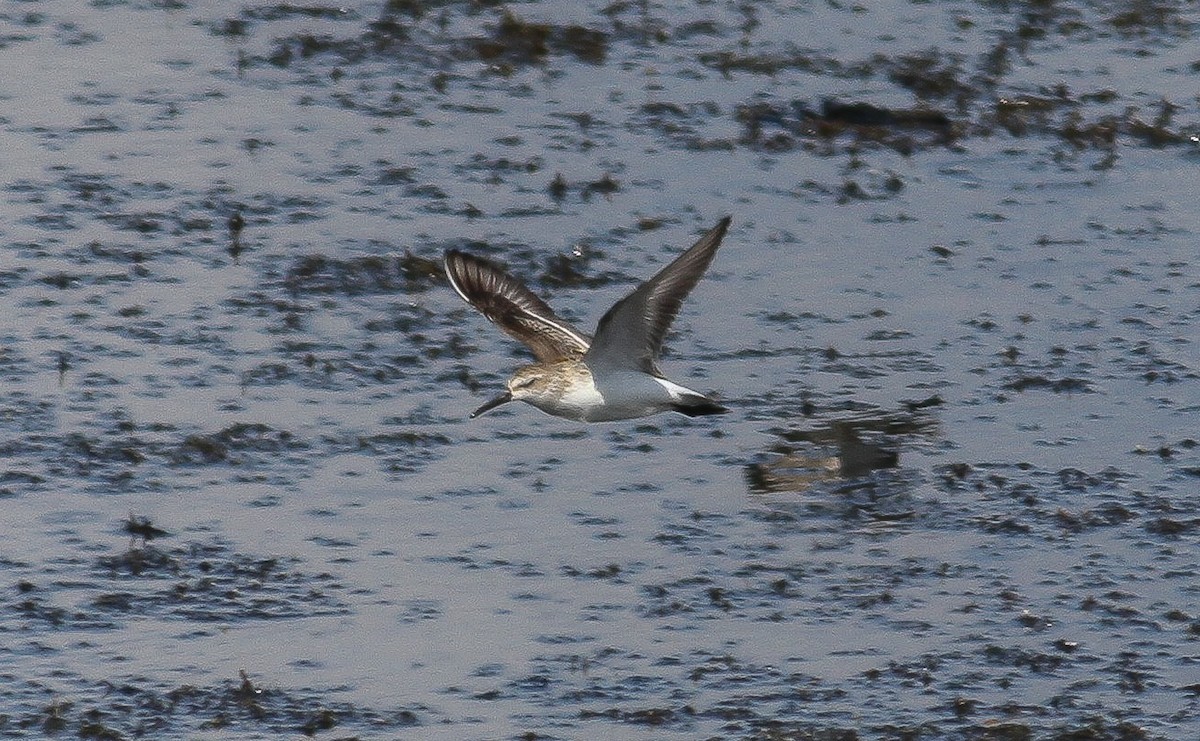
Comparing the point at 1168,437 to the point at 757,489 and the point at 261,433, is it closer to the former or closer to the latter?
the point at 757,489

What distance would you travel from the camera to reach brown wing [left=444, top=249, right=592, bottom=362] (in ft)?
31.3

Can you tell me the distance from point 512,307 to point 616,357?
1.22 meters

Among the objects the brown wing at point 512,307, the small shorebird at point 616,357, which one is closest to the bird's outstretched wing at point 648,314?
the small shorebird at point 616,357

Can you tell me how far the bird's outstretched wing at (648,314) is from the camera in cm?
805

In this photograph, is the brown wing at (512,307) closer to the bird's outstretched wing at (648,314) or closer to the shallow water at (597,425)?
the shallow water at (597,425)

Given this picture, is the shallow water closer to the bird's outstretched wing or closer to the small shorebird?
the small shorebird

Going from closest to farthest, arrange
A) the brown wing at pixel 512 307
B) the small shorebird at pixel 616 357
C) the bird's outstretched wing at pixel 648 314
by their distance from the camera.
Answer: the bird's outstretched wing at pixel 648 314, the small shorebird at pixel 616 357, the brown wing at pixel 512 307

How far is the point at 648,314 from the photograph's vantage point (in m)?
8.41

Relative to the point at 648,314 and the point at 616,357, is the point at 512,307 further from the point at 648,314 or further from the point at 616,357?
the point at 648,314

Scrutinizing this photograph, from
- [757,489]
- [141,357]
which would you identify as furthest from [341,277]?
[757,489]

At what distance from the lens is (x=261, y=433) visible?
9.89 m

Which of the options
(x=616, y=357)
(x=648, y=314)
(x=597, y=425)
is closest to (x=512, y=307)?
(x=597, y=425)

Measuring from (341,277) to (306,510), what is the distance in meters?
2.81

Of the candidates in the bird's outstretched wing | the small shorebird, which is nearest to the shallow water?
the small shorebird
